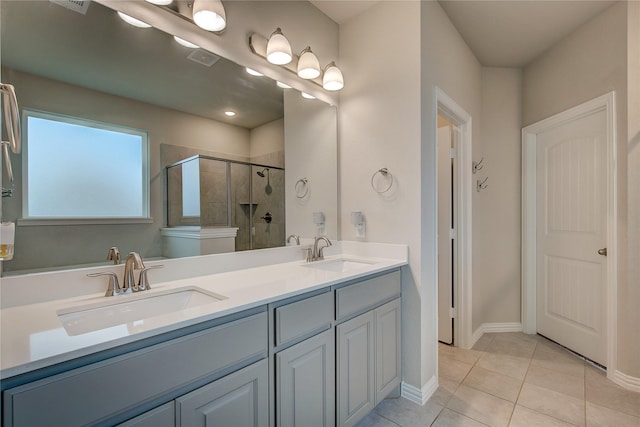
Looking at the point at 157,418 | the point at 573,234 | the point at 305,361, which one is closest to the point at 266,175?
the point at 305,361

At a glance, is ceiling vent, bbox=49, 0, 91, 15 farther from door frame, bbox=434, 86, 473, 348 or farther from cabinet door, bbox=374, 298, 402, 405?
door frame, bbox=434, 86, 473, 348

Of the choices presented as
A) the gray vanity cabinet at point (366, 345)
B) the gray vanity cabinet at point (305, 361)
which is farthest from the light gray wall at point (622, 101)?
the gray vanity cabinet at point (305, 361)

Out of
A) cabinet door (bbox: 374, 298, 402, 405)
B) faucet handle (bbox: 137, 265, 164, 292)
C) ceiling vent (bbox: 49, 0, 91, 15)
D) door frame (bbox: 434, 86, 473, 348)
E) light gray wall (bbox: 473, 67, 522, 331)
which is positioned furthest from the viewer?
light gray wall (bbox: 473, 67, 522, 331)

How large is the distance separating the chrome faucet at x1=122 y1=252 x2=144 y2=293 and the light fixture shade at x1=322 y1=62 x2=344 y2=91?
1.63 metres

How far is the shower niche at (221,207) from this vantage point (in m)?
1.44

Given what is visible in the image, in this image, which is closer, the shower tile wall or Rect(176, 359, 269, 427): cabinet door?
Rect(176, 359, 269, 427): cabinet door

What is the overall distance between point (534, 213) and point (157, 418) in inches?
132

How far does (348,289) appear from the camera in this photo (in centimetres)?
151

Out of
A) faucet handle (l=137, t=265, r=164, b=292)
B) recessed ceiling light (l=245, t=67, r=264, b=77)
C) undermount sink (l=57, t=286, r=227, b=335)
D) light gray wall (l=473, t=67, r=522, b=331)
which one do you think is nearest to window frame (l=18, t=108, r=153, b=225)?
faucet handle (l=137, t=265, r=164, b=292)

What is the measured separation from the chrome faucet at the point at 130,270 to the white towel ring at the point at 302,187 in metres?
1.09

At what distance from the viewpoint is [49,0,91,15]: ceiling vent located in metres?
1.13

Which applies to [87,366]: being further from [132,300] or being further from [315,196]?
[315,196]

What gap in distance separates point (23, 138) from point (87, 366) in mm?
879

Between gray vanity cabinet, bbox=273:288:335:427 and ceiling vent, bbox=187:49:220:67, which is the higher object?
ceiling vent, bbox=187:49:220:67
